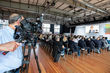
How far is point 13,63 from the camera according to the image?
77 cm

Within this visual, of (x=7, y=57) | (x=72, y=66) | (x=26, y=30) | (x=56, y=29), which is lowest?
(x=72, y=66)

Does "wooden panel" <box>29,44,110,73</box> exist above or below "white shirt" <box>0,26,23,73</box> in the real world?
below

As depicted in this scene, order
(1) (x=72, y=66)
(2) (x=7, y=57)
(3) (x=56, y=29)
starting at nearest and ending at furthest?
1. (2) (x=7, y=57)
2. (1) (x=72, y=66)
3. (3) (x=56, y=29)

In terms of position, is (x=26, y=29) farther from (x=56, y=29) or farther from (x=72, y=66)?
(x=56, y=29)

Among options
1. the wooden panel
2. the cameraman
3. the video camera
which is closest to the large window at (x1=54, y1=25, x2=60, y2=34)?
the wooden panel

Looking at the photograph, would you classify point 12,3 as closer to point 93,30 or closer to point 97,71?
point 97,71

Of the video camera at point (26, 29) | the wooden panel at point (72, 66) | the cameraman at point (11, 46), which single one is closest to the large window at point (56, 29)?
the wooden panel at point (72, 66)

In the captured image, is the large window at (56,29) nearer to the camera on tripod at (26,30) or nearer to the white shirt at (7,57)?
the camera on tripod at (26,30)

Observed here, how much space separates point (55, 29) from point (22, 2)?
11243mm

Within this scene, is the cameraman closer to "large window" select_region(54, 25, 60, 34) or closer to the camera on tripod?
the camera on tripod

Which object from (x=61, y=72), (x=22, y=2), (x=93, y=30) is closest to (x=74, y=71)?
(x=61, y=72)

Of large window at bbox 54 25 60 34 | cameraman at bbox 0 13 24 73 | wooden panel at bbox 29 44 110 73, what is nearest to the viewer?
cameraman at bbox 0 13 24 73

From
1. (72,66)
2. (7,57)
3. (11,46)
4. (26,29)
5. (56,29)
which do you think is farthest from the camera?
(56,29)

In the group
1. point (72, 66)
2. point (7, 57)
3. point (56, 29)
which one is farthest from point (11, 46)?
point (56, 29)
